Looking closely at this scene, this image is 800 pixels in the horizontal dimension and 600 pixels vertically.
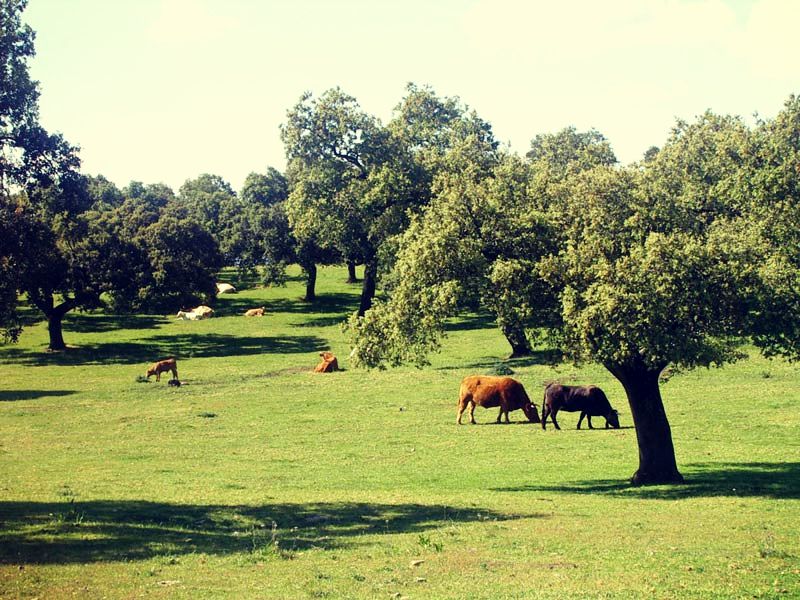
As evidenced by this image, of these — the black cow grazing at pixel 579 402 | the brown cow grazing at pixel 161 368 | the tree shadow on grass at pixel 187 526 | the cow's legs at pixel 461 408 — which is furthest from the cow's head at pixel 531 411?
the brown cow grazing at pixel 161 368

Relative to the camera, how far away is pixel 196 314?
285 feet

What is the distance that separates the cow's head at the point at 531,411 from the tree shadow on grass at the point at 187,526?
17.1m

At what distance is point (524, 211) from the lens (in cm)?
2611

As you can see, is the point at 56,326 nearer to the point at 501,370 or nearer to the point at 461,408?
the point at 501,370

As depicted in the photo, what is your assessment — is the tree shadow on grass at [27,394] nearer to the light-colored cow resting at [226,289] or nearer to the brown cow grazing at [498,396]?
the brown cow grazing at [498,396]

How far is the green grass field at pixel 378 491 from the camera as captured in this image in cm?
1473

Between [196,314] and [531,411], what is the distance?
5367cm

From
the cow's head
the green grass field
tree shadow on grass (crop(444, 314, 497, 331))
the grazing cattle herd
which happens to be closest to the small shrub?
the green grass field

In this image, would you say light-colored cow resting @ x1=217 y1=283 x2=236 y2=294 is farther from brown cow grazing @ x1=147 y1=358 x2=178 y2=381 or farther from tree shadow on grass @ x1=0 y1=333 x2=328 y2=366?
brown cow grazing @ x1=147 y1=358 x2=178 y2=381

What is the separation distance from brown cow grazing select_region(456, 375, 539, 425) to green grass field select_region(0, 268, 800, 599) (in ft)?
3.46

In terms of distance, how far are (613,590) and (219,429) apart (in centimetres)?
2610

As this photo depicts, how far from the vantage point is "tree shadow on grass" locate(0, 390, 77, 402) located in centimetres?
4900

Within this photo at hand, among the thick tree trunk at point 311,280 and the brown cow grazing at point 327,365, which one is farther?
the thick tree trunk at point 311,280

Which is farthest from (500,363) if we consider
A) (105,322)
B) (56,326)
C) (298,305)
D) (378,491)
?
(105,322)
